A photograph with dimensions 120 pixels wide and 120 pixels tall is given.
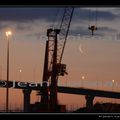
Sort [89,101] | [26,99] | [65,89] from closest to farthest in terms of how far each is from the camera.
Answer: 1. [26,99]
2. [65,89]
3. [89,101]

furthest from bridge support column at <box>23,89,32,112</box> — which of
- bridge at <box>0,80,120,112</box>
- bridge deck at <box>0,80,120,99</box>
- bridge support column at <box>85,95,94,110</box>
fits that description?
bridge support column at <box>85,95,94,110</box>

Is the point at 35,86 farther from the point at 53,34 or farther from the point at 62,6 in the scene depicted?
the point at 62,6

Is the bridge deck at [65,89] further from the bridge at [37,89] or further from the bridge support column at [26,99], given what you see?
the bridge support column at [26,99]

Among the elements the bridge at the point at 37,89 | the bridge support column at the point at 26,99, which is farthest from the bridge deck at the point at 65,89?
the bridge support column at the point at 26,99

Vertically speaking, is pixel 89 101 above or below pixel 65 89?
below

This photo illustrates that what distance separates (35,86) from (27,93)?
0.56 metres

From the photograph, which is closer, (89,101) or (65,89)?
(65,89)

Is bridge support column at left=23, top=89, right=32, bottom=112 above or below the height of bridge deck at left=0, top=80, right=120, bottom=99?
below

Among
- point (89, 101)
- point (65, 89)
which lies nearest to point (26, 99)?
point (65, 89)

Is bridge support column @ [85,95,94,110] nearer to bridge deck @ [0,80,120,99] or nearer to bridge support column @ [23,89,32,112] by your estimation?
bridge deck @ [0,80,120,99]

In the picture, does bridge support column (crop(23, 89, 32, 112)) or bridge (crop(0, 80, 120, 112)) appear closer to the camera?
bridge support column (crop(23, 89, 32, 112))

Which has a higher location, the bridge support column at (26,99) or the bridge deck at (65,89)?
the bridge deck at (65,89)

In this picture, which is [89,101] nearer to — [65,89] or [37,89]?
[65,89]

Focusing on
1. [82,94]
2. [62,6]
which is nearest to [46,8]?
[62,6]
